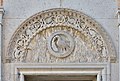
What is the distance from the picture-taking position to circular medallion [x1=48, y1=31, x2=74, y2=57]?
889 centimetres

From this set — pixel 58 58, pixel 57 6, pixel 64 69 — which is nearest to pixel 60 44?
pixel 58 58

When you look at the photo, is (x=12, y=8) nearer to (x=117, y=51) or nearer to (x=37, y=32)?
(x=37, y=32)

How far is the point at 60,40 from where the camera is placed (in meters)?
8.91

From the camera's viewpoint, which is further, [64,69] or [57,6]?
[57,6]

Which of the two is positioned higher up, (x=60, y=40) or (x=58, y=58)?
(x=60, y=40)

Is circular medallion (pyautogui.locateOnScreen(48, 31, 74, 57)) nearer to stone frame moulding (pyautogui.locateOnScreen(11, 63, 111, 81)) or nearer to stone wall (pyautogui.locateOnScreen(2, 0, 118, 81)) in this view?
stone frame moulding (pyautogui.locateOnScreen(11, 63, 111, 81))

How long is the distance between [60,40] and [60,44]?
0.23ft

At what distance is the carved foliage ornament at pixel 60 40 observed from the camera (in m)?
8.88

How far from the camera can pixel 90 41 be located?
8930 mm

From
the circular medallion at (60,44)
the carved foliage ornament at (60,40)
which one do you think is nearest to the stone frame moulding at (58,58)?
the carved foliage ornament at (60,40)

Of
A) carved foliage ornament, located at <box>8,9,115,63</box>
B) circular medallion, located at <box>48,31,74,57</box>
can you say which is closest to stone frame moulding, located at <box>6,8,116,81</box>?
carved foliage ornament, located at <box>8,9,115,63</box>

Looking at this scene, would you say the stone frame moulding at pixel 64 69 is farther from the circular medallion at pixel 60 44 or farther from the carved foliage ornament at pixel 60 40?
the circular medallion at pixel 60 44

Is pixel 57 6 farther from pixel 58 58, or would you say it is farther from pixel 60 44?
pixel 58 58

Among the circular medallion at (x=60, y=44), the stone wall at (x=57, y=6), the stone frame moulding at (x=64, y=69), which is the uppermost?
the stone wall at (x=57, y=6)
